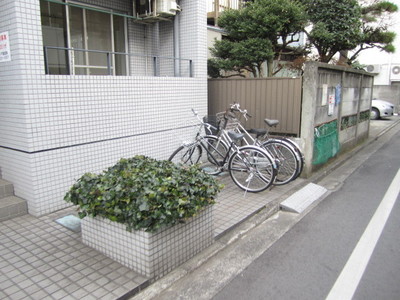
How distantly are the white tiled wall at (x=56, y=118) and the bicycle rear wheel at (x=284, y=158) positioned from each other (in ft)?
7.23

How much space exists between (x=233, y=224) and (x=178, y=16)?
4767 millimetres

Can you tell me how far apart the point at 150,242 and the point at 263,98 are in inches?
201

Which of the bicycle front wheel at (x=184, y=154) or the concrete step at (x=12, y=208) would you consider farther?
the bicycle front wheel at (x=184, y=154)

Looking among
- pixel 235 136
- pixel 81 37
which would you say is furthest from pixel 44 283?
pixel 81 37

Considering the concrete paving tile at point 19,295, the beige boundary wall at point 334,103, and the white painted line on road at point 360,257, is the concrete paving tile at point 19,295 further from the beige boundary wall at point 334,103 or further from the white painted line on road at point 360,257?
the beige boundary wall at point 334,103

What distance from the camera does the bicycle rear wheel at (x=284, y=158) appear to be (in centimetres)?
619

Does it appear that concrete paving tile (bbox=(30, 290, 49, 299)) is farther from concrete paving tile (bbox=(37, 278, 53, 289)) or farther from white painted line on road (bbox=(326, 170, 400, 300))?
white painted line on road (bbox=(326, 170, 400, 300))

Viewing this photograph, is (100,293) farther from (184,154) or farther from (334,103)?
(334,103)

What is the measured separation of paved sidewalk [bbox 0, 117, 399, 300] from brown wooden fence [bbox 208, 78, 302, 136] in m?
2.98

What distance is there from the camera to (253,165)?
5.80 m

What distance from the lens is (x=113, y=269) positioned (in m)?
3.39

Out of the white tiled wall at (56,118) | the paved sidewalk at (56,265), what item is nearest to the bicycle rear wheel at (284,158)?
the paved sidewalk at (56,265)

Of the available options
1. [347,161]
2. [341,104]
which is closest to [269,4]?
[341,104]

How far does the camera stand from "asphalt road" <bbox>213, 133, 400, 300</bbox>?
3.22 metres
